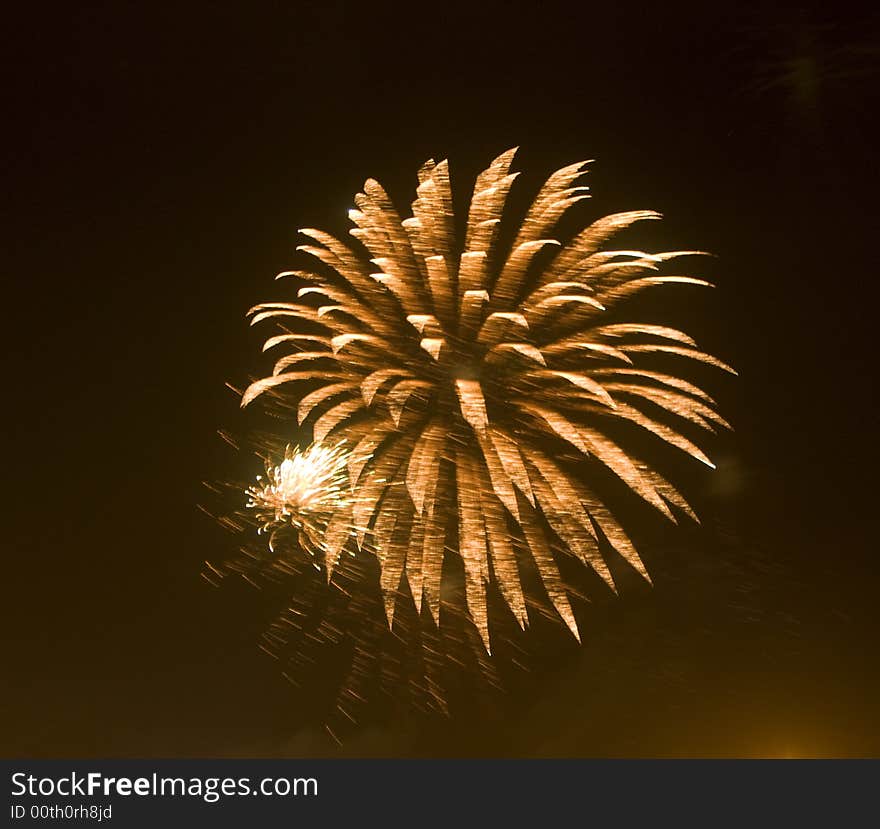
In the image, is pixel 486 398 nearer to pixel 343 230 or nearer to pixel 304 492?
pixel 304 492

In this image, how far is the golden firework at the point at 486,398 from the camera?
12.7 ft

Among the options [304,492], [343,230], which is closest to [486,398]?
[304,492]

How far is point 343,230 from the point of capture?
419 centimetres

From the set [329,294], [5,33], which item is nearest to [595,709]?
[329,294]

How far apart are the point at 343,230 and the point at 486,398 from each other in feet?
3.51

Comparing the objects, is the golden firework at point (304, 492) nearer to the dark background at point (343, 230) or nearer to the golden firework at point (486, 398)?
the golden firework at point (486, 398)

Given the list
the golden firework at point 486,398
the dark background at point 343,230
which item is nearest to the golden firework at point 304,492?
the golden firework at point 486,398

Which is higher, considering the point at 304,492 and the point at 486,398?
the point at 486,398

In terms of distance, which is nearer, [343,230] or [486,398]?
[486,398]

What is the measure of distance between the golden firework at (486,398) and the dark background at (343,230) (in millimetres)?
293

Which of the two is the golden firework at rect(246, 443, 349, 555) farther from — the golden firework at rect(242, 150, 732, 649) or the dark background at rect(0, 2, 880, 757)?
the dark background at rect(0, 2, 880, 757)

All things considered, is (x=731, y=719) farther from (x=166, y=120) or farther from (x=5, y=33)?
(x=5, y=33)

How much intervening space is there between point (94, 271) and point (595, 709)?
10.4 ft

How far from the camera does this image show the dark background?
406cm
